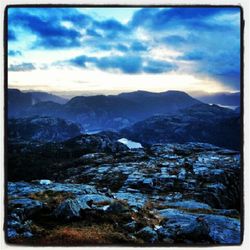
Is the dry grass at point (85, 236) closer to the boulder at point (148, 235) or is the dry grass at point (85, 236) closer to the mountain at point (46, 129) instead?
the boulder at point (148, 235)

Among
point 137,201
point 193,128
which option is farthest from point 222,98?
point 137,201

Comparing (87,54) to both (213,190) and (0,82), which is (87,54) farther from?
(213,190)

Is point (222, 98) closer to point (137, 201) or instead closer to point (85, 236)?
point (137, 201)

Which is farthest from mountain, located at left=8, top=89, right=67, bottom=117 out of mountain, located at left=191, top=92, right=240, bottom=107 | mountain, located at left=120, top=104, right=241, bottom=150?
mountain, located at left=191, top=92, right=240, bottom=107

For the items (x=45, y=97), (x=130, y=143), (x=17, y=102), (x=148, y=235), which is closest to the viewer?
(x=148, y=235)

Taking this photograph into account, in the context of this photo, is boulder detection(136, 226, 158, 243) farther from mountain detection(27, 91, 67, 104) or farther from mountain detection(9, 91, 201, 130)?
mountain detection(27, 91, 67, 104)

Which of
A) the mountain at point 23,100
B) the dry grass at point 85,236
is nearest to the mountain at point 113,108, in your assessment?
the mountain at point 23,100
